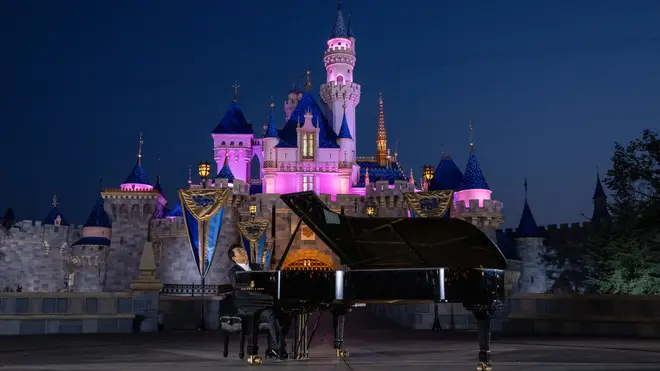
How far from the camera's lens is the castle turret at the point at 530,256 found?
33656 millimetres

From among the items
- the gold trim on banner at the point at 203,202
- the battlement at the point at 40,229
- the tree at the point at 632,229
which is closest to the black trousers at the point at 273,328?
the tree at the point at 632,229

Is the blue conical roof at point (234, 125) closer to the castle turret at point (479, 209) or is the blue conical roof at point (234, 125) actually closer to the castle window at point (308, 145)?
the castle window at point (308, 145)

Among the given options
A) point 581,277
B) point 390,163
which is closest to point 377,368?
point 581,277

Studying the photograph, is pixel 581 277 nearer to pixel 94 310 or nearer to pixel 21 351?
pixel 94 310

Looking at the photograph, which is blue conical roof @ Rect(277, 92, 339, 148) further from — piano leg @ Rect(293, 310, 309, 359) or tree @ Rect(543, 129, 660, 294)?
piano leg @ Rect(293, 310, 309, 359)

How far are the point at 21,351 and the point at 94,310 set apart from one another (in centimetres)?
551

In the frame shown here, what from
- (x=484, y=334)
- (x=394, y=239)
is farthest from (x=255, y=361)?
(x=484, y=334)

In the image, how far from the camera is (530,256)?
112 ft

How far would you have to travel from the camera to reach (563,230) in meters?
33.6

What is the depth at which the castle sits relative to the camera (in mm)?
33156

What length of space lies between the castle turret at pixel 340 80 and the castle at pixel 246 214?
3.7 inches

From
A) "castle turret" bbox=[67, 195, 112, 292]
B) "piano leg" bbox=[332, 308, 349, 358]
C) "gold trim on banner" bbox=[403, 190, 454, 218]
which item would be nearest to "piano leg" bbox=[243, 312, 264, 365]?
"piano leg" bbox=[332, 308, 349, 358]

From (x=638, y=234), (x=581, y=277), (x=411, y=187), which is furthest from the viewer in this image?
(x=411, y=187)

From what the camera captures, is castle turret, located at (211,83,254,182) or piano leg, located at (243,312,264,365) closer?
piano leg, located at (243,312,264,365)
